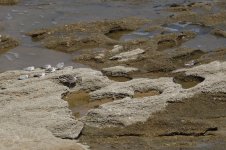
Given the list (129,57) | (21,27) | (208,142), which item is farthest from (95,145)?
(21,27)

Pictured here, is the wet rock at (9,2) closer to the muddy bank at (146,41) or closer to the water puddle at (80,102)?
the muddy bank at (146,41)

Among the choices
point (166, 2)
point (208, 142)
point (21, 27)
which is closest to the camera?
point (208, 142)

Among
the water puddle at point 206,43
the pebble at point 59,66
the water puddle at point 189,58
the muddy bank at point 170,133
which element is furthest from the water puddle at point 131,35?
the muddy bank at point 170,133

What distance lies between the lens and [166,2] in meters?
36.2

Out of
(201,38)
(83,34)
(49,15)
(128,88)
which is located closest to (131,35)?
(83,34)

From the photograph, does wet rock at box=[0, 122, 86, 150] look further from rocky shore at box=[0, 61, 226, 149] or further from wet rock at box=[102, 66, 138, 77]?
wet rock at box=[102, 66, 138, 77]

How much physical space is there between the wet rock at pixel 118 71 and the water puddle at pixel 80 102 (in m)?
2.62

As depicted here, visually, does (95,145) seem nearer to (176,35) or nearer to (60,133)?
(60,133)

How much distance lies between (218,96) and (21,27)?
16.3m

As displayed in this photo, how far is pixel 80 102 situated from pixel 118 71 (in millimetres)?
3512

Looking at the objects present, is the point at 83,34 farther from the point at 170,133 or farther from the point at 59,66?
the point at 170,133

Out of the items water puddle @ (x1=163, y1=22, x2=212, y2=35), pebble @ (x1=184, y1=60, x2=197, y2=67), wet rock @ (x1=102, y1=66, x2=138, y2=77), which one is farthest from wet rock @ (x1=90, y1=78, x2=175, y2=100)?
water puddle @ (x1=163, y1=22, x2=212, y2=35)

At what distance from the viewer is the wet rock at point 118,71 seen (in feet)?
71.6

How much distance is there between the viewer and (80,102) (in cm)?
1888
